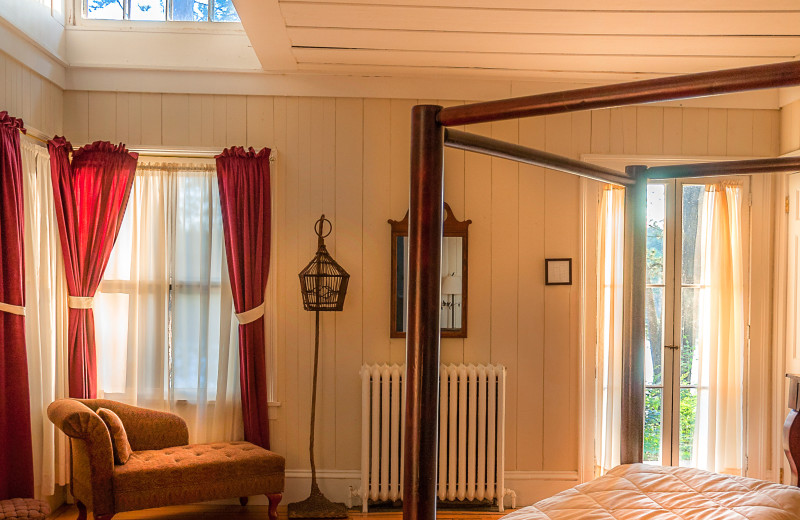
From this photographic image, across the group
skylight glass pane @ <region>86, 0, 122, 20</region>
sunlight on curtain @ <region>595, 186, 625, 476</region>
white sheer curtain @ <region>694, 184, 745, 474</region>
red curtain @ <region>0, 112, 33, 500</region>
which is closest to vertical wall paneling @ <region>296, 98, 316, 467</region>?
skylight glass pane @ <region>86, 0, 122, 20</region>

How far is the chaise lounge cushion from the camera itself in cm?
384

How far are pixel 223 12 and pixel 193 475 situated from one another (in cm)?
297

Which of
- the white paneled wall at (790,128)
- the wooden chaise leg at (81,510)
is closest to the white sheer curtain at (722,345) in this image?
the white paneled wall at (790,128)

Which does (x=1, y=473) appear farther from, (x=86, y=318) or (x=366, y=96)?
(x=366, y=96)

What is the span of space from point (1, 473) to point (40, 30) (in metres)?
2.55

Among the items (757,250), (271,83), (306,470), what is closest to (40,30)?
(271,83)

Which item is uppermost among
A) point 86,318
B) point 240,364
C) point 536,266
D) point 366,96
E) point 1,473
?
point 366,96

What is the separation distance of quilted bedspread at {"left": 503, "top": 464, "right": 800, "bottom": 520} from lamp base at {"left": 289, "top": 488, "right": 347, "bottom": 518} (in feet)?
8.71

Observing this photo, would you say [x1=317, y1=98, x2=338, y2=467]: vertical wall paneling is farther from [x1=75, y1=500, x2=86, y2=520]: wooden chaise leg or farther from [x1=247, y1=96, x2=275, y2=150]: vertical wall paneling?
[x1=75, y1=500, x2=86, y2=520]: wooden chaise leg

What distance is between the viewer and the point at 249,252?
181 inches

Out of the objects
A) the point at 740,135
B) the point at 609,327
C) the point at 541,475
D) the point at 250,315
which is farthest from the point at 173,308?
the point at 740,135

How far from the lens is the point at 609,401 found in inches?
189

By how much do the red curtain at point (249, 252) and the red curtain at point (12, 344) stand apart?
1220mm

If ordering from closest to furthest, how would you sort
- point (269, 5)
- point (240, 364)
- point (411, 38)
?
1. point (269, 5)
2. point (411, 38)
3. point (240, 364)
